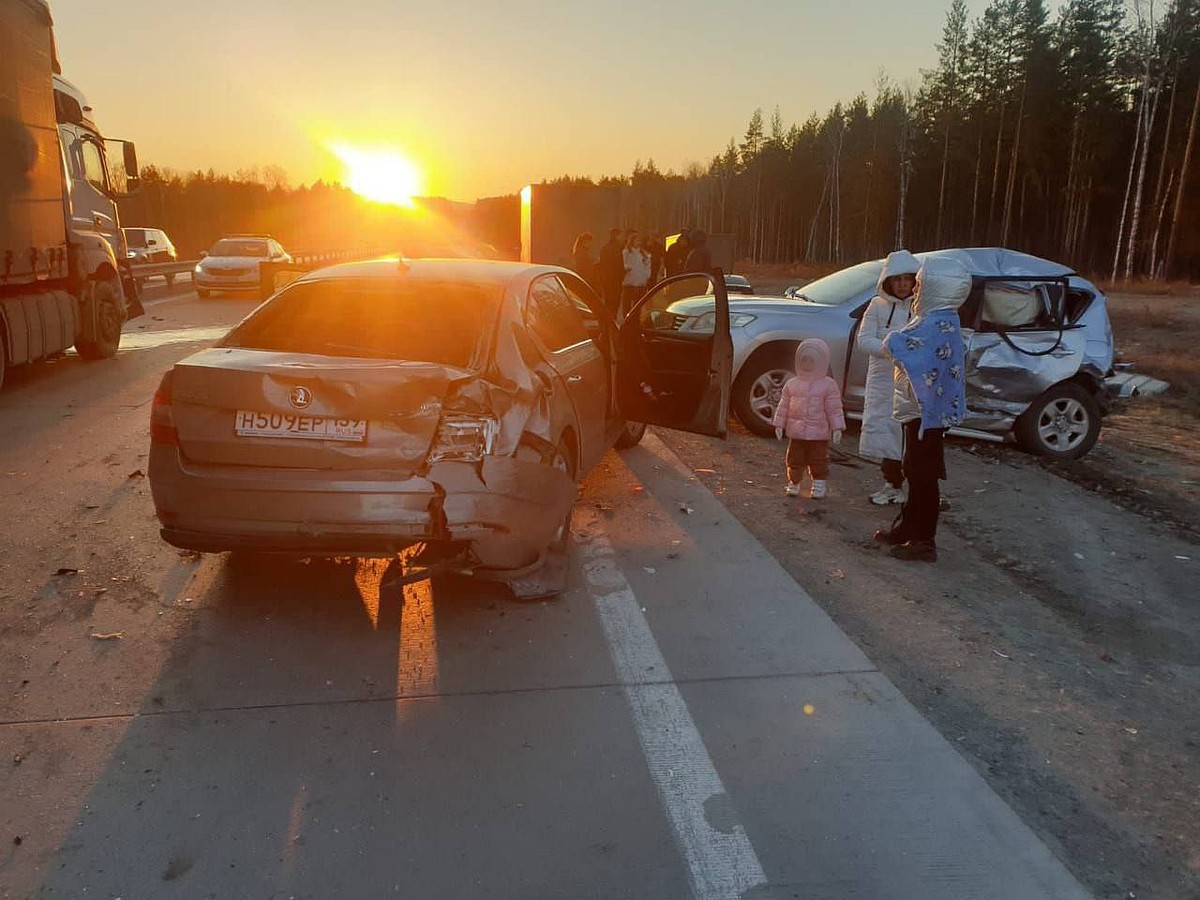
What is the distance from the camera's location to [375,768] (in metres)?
3.09

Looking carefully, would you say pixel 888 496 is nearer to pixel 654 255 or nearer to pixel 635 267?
pixel 635 267

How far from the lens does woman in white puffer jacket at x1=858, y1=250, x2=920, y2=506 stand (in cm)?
595

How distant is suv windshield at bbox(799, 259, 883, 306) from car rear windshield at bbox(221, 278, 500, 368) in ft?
16.9

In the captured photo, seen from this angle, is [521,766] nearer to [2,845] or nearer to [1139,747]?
[2,845]

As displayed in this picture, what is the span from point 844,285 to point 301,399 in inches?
260

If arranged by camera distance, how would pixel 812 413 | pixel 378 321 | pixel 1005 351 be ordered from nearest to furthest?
pixel 378 321 < pixel 812 413 < pixel 1005 351

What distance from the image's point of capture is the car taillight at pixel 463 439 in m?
3.93

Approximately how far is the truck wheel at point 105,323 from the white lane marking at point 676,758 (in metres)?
10.5

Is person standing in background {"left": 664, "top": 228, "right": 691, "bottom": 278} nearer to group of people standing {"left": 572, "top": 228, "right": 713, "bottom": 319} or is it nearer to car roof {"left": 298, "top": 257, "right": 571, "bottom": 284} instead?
group of people standing {"left": 572, "top": 228, "right": 713, "bottom": 319}

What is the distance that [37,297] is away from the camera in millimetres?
10539

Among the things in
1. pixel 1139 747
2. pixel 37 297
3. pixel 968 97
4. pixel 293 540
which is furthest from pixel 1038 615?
pixel 968 97

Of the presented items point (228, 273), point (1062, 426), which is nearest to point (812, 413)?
point (1062, 426)

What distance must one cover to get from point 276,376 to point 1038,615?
12.9 feet

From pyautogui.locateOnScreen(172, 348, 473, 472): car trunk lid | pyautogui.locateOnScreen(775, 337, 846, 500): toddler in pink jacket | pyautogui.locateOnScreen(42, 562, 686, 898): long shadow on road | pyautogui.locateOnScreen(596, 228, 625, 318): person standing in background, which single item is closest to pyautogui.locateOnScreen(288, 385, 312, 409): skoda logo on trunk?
pyautogui.locateOnScreen(172, 348, 473, 472): car trunk lid
